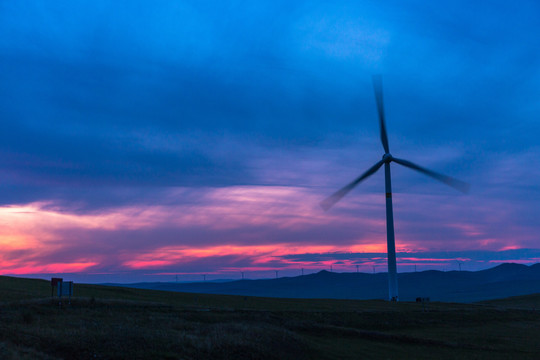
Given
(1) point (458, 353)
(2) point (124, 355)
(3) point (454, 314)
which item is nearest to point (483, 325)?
(3) point (454, 314)

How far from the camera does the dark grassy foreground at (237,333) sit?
105 feet

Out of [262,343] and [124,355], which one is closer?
[124,355]

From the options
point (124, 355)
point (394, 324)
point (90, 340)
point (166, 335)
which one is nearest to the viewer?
point (124, 355)

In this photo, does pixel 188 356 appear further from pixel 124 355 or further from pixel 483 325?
pixel 483 325

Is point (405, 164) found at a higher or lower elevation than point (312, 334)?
higher

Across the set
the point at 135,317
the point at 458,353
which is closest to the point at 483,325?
the point at 458,353

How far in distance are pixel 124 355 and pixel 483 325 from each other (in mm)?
55784

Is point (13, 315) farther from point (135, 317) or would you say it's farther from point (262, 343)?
point (262, 343)

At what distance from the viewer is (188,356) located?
105 feet

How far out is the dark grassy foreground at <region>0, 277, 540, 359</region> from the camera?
31938 mm

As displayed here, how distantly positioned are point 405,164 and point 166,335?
6569 cm

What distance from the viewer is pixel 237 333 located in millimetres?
39438

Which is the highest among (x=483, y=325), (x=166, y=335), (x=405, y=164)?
(x=405, y=164)

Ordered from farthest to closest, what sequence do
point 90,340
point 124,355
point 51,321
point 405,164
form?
point 405,164 → point 51,321 → point 90,340 → point 124,355
